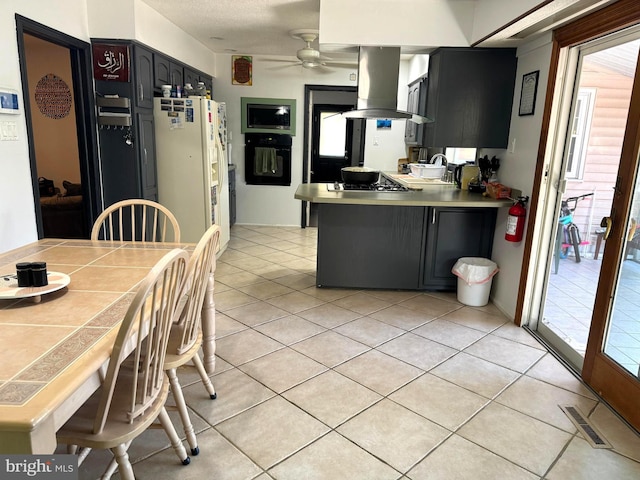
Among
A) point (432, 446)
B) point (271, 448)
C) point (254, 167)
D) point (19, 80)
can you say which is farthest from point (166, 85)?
point (432, 446)

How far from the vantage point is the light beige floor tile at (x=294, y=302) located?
345 cm

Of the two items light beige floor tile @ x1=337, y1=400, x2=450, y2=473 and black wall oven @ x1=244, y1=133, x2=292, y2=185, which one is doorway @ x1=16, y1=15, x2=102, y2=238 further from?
light beige floor tile @ x1=337, y1=400, x2=450, y2=473

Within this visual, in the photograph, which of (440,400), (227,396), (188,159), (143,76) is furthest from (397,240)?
(143,76)

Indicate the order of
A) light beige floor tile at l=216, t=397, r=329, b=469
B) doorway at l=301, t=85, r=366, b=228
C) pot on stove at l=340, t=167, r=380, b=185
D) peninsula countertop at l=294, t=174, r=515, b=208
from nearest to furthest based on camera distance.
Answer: light beige floor tile at l=216, t=397, r=329, b=469
peninsula countertop at l=294, t=174, r=515, b=208
pot on stove at l=340, t=167, r=380, b=185
doorway at l=301, t=85, r=366, b=228

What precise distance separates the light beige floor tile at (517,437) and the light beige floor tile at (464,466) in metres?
0.05

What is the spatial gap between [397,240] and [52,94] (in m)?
3.91

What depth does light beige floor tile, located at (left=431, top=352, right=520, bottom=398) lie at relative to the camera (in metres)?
2.39

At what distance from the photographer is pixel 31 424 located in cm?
94

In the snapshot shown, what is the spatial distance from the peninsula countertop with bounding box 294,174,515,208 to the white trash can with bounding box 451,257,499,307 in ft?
1.64

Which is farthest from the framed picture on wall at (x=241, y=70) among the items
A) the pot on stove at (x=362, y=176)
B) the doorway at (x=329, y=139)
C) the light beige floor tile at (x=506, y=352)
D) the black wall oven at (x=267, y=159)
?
the light beige floor tile at (x=506, y=352)

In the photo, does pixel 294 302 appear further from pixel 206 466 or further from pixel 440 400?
pixel 206 466

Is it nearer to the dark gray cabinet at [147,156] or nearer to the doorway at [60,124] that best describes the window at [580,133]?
the dark gray cabinet at [147,156]

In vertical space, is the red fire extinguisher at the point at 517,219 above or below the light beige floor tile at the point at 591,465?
above

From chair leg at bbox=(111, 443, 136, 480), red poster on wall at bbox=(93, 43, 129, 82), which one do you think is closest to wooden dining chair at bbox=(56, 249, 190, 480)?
chair leg at bbox=(111, 443, 136, 480)
